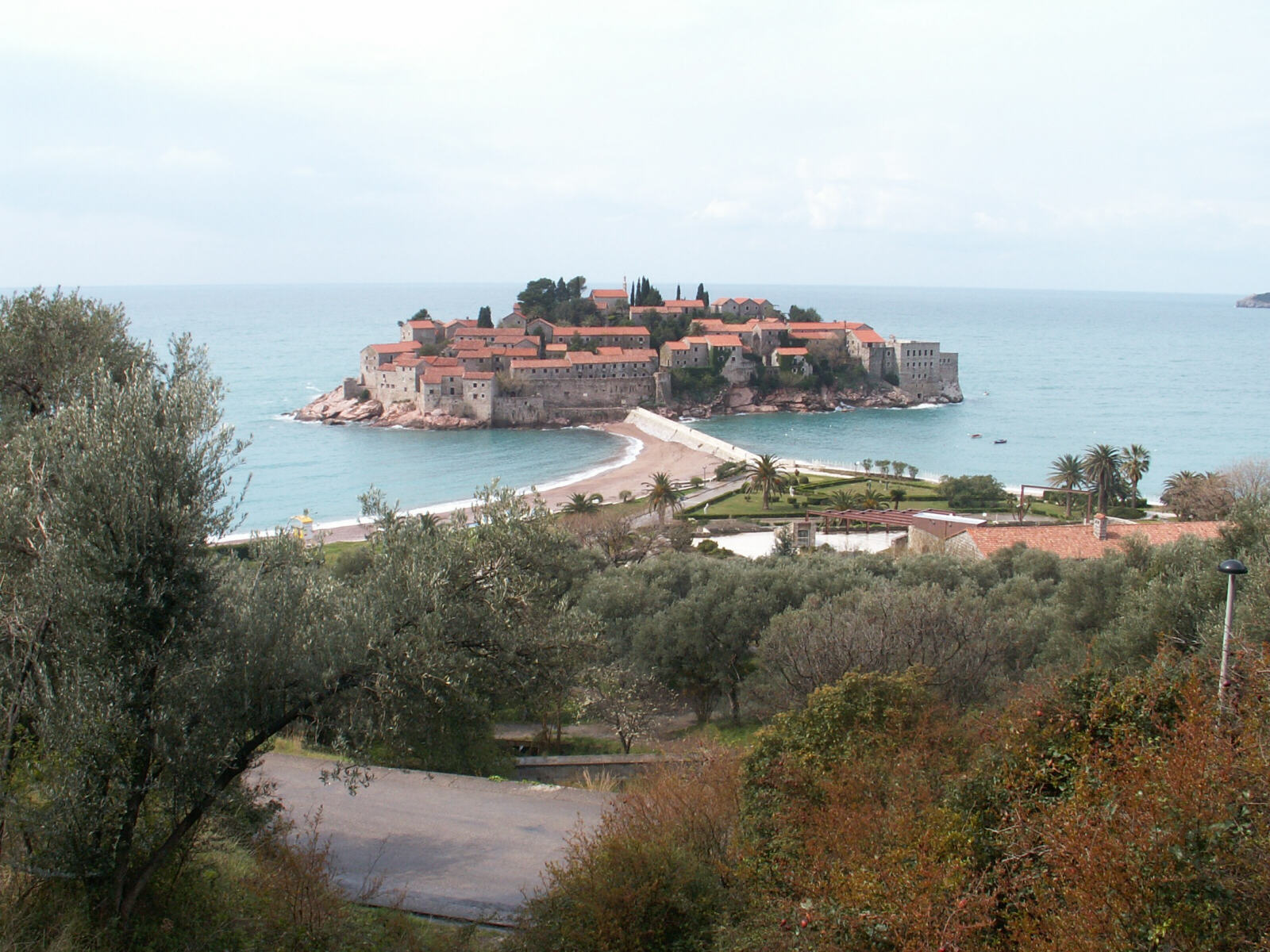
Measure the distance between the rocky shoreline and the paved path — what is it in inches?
2509

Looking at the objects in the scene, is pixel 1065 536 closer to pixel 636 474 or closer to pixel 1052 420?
pixel 636 474

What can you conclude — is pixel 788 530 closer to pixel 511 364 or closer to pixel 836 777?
pixel 836 777

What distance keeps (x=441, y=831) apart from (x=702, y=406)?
7315 cm

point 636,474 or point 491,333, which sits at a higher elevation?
point 491,333

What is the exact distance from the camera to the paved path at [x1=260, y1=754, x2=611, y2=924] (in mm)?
7277

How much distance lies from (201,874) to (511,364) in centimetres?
7081

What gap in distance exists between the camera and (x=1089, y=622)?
1431 centimetres

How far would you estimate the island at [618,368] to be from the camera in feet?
243

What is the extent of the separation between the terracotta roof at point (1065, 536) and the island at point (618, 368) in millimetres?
53962

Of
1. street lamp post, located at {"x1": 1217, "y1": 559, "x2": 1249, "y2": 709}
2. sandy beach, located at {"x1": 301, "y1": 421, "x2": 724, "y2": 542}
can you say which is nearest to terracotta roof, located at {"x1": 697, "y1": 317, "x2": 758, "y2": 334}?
sandy beach, located at {"x1": 301, "y1": 421, "x2": 724, "y2": 542}

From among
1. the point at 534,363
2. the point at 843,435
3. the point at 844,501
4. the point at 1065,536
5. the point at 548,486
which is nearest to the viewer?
the point at 1065,536

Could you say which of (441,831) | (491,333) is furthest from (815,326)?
(441,831)

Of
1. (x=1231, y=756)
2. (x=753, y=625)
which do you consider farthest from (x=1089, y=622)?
(x=1231, y=756)

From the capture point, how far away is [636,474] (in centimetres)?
5403
